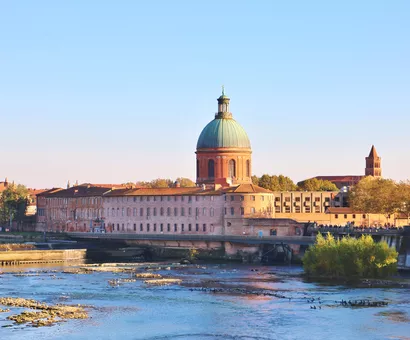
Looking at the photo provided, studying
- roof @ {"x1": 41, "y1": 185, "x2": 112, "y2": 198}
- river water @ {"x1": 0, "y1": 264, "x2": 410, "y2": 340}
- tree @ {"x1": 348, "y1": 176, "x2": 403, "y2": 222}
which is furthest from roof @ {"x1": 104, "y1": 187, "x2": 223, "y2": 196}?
river water @ {"x1": 0, "y1": 264, "x2": 410, "y2": 340}

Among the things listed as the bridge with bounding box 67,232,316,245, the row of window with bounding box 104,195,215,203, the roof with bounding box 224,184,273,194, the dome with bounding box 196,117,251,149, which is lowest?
the bridge with bounding box 67,232,316,245

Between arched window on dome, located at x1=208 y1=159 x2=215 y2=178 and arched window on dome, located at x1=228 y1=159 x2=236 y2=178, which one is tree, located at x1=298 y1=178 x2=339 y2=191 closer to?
arched window on dome, located at x1=228 y1=159 x2=236 y2=178

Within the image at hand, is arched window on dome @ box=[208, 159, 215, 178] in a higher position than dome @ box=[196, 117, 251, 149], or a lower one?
lower

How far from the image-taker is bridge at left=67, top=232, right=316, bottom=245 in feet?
372

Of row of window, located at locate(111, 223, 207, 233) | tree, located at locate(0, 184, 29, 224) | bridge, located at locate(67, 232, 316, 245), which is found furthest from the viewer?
tree, located at locate(0, 184, 29, 224)

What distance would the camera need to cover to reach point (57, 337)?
60.7 metres

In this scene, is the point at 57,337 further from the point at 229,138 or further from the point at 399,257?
the point at 229,138

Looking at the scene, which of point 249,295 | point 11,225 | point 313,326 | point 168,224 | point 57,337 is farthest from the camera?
point 11,225

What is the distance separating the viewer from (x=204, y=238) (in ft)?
404

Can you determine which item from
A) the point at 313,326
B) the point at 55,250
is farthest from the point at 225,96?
the point at 313,326

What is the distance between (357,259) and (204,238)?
34920 mm

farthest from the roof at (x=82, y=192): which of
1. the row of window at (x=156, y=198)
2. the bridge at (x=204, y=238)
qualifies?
the bridge at (x=204, y=238)

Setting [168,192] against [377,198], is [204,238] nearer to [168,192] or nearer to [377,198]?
[168,192]

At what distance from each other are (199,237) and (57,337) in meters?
64.5
